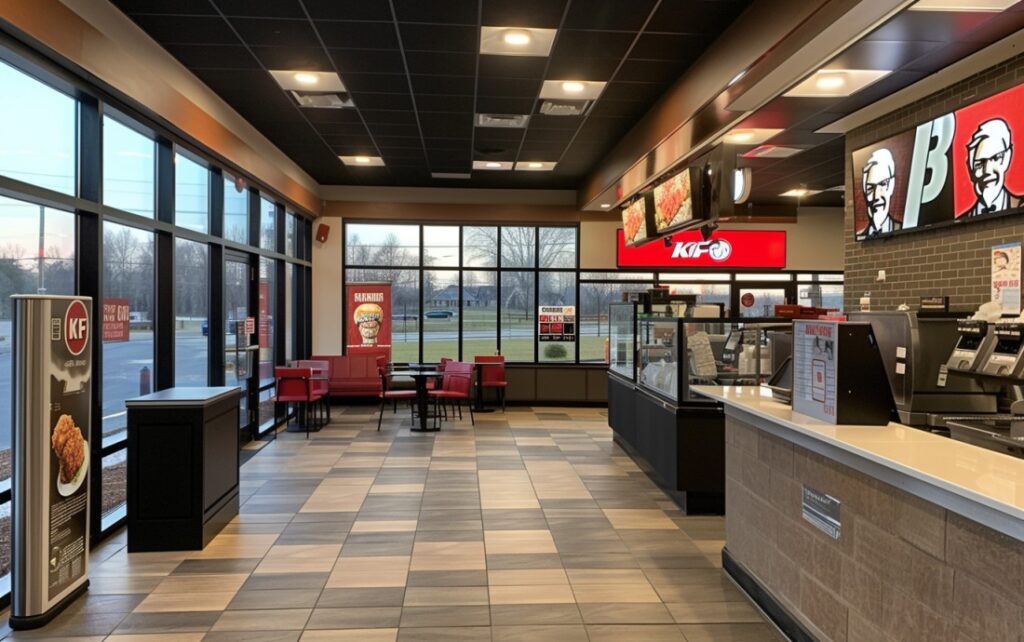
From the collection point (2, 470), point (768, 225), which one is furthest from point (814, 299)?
point (2, 470)

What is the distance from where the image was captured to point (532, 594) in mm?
3545

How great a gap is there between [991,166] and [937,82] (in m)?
0.88

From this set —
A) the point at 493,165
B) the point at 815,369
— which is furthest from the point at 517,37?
the point at 493,165

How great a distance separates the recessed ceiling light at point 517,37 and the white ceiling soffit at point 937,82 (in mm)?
3021

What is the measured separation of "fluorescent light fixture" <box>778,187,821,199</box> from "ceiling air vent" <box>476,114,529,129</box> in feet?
16.1

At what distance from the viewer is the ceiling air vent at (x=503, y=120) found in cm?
672

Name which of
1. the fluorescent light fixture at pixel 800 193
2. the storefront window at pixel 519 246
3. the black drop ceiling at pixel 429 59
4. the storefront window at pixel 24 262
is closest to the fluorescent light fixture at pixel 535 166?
the black drop ceiling at pixel 429 59

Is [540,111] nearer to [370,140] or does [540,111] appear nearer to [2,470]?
[370,140]

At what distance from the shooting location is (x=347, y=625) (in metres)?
3.18

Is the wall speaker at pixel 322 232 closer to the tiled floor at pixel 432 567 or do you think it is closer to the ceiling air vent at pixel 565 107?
the tiled floor at pixel 432 567

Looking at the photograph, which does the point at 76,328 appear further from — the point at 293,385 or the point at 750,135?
the point at 750,135

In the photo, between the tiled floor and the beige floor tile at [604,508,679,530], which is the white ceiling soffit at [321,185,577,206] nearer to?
the tiled floor

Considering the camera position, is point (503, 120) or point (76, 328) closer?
point (76, 328)

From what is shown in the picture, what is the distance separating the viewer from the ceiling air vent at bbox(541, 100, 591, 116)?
6.27m
